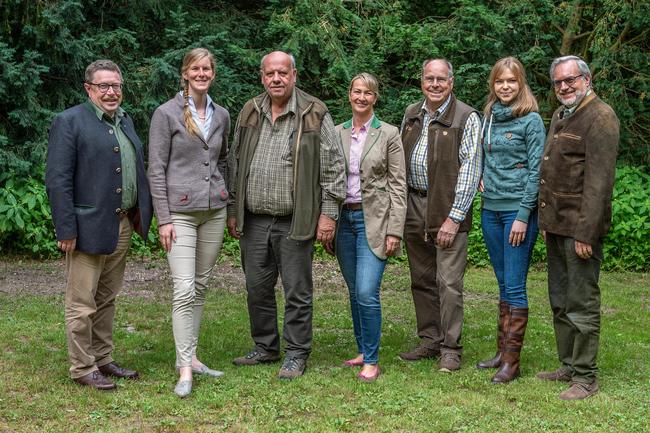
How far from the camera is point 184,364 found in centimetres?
509

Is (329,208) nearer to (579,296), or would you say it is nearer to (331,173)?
(331,173)

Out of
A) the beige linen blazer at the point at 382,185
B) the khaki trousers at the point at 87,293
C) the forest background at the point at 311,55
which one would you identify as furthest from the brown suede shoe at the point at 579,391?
the forest background at the point at 311,55

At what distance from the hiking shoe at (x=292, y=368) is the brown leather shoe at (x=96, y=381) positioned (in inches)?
42.1

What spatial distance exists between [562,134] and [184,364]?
275 centimetres

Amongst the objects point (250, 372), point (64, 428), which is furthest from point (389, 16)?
point (64, 428)

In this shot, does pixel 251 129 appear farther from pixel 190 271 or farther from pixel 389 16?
pixel 389 16

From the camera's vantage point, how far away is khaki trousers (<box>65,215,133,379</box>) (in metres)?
4.98

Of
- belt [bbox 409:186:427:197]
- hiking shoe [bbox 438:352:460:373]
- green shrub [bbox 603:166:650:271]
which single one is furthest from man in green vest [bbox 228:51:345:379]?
green shrub [bbox 603:166:650:271]

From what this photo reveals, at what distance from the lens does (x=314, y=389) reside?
16.6 ft

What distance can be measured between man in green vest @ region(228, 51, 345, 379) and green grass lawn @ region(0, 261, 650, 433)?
485 mm

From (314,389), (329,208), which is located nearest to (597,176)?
(329,208)

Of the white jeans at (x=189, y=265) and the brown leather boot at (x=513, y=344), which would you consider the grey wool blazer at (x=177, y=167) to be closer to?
the white jeans at (x=189, y=265)

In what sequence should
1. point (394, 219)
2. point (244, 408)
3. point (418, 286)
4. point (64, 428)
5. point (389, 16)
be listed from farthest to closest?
point (389, 16) < point (418, 286) < point (394, 219) < point (244, 408) < point (64, 428)

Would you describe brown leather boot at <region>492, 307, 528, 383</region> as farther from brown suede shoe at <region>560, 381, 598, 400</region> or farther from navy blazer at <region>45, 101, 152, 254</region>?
navy blazer at <region>45, 101, 152, 254</region>
